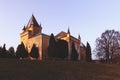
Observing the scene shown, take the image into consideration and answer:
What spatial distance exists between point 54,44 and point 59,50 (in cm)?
203

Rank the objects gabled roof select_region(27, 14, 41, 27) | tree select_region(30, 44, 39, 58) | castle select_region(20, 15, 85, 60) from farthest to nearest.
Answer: gabled roof select_region(27, 14, 41, 27)
castle select_region(20, 15, 85, 60)
tree select_region(30, 44, 39, 58)

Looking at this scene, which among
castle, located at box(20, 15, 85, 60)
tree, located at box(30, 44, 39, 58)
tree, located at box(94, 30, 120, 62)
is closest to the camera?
tree, located at box(30, 44, 39, 58)

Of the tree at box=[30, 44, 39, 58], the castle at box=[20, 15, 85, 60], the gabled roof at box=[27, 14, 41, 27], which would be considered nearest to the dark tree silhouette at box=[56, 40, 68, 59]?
the castle at box=[20, 15, 85, 60]

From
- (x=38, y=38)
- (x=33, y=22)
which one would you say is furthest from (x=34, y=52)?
(x=33, y=22)

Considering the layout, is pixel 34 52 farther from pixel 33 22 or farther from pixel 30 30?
pixel 33 22

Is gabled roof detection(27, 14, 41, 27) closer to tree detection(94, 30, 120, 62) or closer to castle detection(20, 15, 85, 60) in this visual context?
castle detection(20, 15, 85, 60)

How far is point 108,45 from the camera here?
6700cm

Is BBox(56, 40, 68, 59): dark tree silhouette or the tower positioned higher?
the tower

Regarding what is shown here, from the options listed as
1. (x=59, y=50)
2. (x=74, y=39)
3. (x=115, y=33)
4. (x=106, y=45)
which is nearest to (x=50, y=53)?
(x=59, y=50)

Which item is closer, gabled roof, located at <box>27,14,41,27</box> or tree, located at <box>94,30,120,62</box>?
tree, located at <box>94,30,120,62</box>

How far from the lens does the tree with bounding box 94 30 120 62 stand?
6556 cm

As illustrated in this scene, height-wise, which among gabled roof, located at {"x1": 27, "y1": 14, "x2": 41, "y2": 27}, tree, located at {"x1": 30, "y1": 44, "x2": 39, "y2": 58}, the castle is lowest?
tree, located at {"x1": 30, "y1": 44, "x2": 39, "y2": 58}

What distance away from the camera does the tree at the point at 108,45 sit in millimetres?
65562

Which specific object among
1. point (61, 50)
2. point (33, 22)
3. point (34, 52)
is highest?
point (33, 22)
